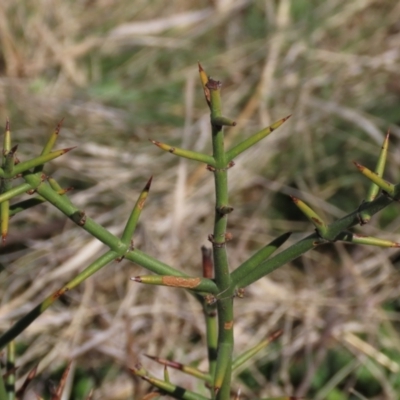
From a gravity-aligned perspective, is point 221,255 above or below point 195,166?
below

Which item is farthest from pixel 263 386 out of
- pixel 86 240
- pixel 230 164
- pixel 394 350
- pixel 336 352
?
pixel 230 164

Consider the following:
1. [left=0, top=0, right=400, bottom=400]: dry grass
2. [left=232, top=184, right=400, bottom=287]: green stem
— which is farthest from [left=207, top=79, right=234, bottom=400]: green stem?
[left=0, top=0, right=400, bottom=400]: dry grass

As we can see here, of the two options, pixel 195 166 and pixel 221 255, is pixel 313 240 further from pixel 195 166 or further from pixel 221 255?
pixel 195 166

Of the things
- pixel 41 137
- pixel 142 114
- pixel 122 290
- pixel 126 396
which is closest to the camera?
pixel 126 396

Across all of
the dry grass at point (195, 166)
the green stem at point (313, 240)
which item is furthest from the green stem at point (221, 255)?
the dry grass at point (195, 166)

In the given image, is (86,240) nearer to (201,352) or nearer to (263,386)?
(201,352)

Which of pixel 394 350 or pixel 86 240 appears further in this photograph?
pixel 86 240

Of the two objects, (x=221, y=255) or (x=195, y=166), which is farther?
(x=195, y=166)


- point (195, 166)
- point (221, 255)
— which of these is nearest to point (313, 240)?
point (221, 255)
